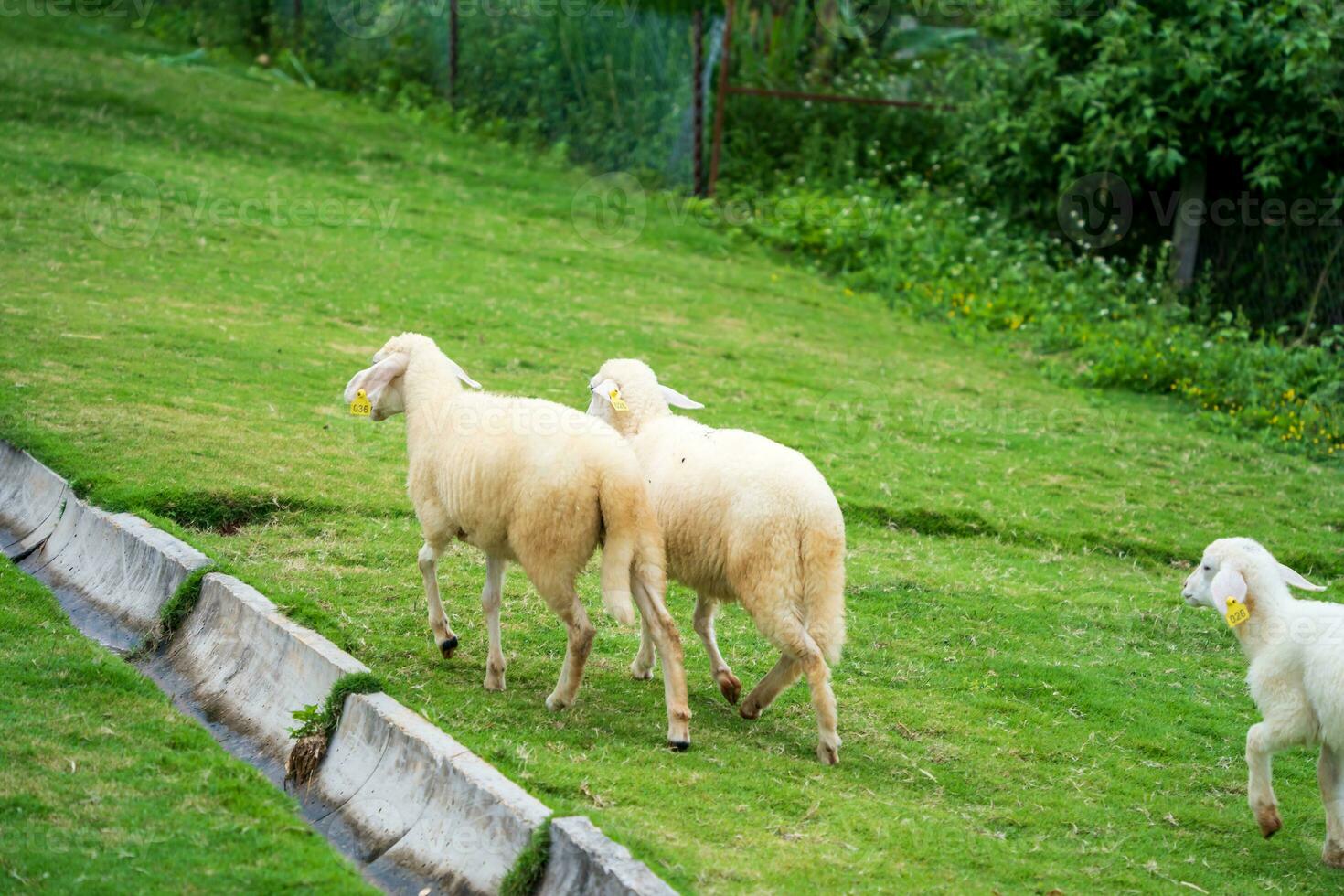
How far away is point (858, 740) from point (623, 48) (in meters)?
14.2

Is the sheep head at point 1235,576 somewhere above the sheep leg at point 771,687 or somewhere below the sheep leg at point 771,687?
above

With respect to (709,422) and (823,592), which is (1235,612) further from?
(709,422)

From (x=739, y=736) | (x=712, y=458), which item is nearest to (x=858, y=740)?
(x=739, y=736)

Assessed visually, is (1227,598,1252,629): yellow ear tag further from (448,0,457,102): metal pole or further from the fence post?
(448,0,457,102): metal pole

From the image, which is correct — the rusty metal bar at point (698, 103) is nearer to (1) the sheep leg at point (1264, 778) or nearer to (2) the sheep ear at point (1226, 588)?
(2) the sheep ear at point (1226, 588)

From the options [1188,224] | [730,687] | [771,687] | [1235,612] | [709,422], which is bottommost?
[730,687]

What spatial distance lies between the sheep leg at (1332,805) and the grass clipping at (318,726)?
363cm

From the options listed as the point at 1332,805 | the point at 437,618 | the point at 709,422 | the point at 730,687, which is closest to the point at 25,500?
the point at 437,618

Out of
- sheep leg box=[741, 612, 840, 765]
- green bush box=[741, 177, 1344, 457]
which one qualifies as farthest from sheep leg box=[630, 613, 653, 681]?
green bush box=[741, 177, 1344, 457]

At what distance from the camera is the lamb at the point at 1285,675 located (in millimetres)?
5242

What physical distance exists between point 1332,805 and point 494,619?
11.1 feet

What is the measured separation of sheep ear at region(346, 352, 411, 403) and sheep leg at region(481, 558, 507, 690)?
1.15 m

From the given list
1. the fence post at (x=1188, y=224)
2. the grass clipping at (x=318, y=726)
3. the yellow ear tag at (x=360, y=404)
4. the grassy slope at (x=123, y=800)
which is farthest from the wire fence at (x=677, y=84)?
the grassy slope at (x=123, y=800)

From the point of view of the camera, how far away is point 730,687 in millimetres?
6172
